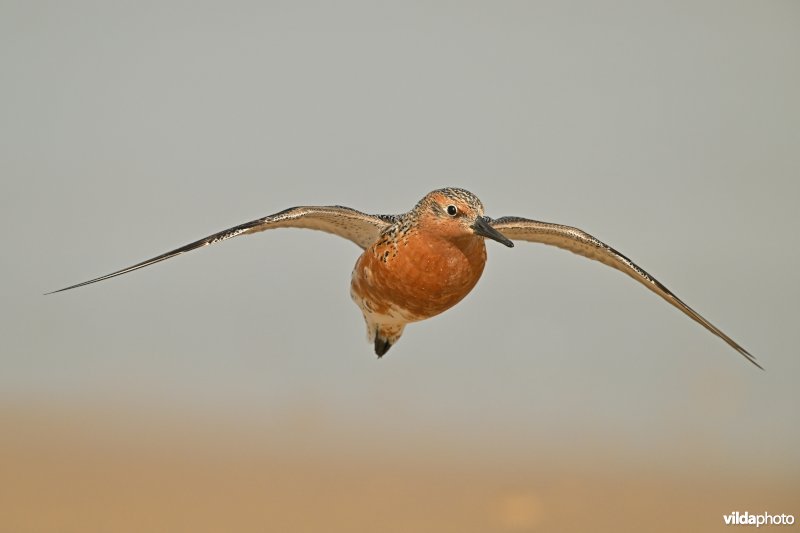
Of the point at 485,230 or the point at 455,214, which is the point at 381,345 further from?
the point at 485,230

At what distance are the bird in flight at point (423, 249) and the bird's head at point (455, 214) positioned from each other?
1 centimetres

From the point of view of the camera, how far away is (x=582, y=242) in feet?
45.5

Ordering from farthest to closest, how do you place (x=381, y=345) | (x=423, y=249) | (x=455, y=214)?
(x=381, y=345)
(x=423, y=249)
(x=455, y=214)

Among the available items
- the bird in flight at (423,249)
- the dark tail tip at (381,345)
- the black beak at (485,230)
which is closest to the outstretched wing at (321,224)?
the bird in flight at (423,249)

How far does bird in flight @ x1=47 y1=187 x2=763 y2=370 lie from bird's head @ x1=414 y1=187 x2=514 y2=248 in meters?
0.01

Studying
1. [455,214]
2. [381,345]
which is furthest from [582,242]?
[381,345]

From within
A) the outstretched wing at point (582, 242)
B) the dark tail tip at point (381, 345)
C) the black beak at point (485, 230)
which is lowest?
the black beak at point (485, 230)

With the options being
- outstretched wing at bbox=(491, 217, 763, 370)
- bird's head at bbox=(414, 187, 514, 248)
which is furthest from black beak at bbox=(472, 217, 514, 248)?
outstretched wing at bbox=(491, 217, 763, 370)

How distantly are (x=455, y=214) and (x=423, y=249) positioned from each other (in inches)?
26.0

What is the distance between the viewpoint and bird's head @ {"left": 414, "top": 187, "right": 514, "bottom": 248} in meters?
11.7

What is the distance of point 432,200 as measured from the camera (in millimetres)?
12000

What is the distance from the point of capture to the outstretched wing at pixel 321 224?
38.4 ft

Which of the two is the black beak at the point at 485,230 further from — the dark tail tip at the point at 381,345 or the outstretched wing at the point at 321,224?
the dark tail tip at the point at 381,345

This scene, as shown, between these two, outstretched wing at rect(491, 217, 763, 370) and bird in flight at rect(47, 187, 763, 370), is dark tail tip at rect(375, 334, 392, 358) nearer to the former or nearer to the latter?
bird in flight at rect(47, 187, 763, 370)
